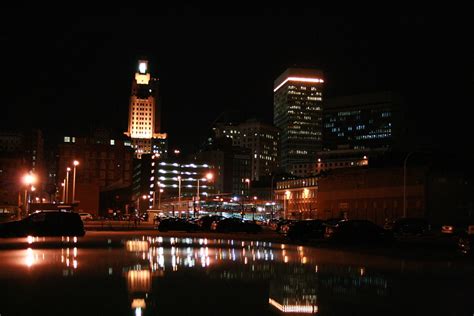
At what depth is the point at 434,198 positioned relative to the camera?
8169 centimetres

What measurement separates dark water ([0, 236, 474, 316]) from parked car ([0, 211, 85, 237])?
18.1 meters

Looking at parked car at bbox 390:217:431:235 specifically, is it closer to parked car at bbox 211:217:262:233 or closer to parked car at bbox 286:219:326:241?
parked car at bbox 211:217:262:233

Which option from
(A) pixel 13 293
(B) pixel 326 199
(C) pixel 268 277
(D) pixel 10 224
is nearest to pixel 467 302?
(C) pixel 268 277

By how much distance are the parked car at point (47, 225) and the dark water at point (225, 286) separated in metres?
18.1

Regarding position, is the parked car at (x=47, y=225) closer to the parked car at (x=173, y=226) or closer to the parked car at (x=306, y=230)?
the parked car at (x=306, y=230)

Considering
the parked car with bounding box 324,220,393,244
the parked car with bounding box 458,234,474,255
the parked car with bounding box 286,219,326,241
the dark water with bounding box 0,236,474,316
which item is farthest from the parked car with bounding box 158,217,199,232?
the dark water with bounding box 0,236,474,316

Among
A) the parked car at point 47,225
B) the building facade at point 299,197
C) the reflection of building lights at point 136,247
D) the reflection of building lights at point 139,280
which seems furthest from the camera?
the building facade at point 299,197

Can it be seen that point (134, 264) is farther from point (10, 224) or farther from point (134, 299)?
point (10, 224)

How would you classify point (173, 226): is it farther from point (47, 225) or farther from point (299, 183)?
point (299, 183)

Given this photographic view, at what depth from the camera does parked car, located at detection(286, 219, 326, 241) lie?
4303 centimetres

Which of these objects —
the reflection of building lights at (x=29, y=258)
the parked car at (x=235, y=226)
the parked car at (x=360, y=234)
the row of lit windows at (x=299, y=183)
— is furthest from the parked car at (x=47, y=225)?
the row of lit windows at (x=299, y=183)

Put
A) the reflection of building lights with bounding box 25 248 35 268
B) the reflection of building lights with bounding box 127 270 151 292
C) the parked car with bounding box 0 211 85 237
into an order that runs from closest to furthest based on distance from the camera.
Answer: the reflection of building lights with bounding box 127 270 151 292 < the reflection of building lights with bounding box 25 248 35 268 < the parked car with bounding box 0 211 85 237

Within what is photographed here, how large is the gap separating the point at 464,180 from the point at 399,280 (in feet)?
236

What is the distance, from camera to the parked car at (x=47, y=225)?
4134 centimetres
